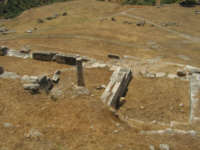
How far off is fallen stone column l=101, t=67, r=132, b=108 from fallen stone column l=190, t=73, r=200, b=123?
494 cm

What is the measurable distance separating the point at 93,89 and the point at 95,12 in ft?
109

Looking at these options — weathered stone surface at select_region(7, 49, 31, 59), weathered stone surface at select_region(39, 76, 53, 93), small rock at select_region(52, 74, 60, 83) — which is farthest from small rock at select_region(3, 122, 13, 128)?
weathered stone surface at select_region(7, 49, 31, 59)

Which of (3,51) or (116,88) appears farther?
(3,51)

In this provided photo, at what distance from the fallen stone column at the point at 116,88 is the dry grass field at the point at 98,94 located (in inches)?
25.9

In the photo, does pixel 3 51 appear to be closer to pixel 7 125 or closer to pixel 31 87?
pixel 31 87

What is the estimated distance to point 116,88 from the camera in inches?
540

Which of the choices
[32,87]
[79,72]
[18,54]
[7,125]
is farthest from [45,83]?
[18,54]

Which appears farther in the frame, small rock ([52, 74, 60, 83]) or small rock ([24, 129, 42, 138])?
small rock ([52, 74, 60, 83])

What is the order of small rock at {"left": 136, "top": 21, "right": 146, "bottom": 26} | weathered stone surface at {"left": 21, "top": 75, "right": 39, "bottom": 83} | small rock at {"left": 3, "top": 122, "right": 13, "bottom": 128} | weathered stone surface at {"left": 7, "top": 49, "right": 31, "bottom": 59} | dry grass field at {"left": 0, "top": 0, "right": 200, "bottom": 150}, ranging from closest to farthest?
dry grass field at {"left": 0, "top": 0, "right": 200, "bottom": 150} → small rock at {"left": 3, "top": 122, "right": 13, "bottom": 128} → weathered stone surface at {"left": 21, "top": 75, "right": 39, "bottom": 83} → weathered stone surface at {"left": 7, "top": 49, "right": 31, "bottom": 59} → small rock at {"left": 136, "top": 21, "right": 146, "bottom": 26}

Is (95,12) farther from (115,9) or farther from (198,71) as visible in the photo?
(198,71)

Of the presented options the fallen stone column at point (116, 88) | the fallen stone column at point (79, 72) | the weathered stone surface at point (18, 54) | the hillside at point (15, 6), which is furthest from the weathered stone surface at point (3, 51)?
the hillside at point (15, 6)

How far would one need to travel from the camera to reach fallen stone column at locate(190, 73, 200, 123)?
38.9ft

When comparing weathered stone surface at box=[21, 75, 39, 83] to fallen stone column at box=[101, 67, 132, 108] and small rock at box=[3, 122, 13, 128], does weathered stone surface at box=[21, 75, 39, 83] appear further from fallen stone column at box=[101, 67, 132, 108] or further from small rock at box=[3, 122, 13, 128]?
fallen stone column at box=[101, 67, 132, 108]

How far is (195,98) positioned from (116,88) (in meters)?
5.71
